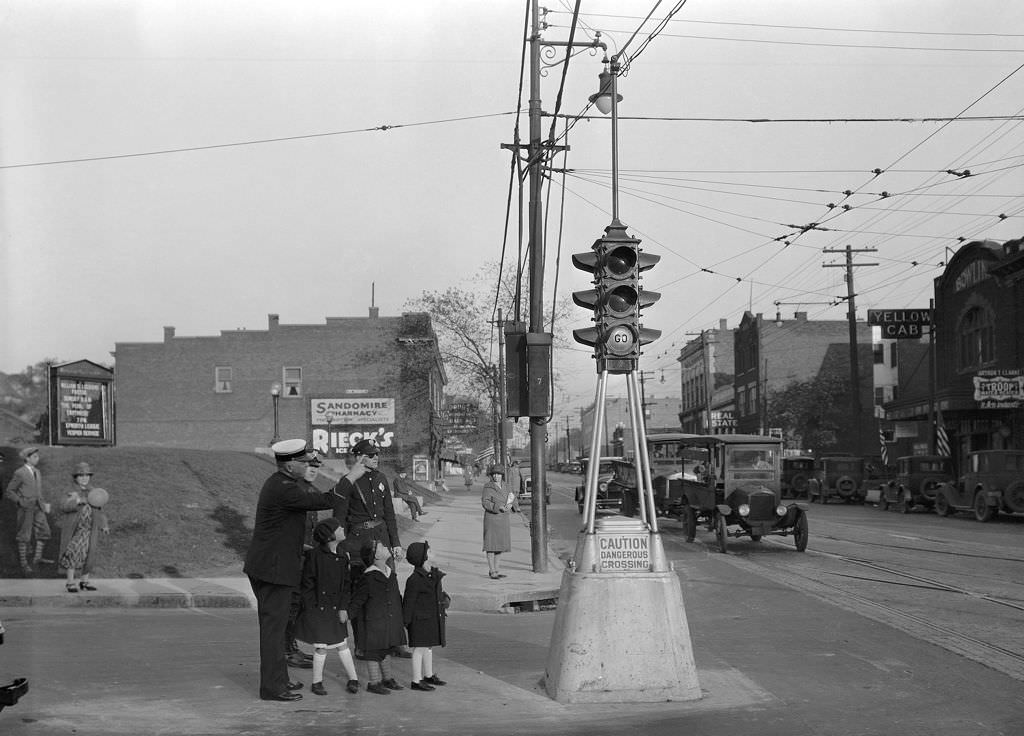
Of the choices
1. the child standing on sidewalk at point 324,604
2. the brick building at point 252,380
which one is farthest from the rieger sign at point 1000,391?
the child standing on sidewalk at point 324,604

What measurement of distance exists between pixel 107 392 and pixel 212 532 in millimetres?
7203

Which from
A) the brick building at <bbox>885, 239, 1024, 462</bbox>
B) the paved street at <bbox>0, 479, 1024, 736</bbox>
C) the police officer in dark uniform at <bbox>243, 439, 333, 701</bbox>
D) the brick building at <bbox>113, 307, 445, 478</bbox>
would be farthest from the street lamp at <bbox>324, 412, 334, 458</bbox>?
the police officer in dark uniform at <bbox>243, 439, 333, 701</bbox>

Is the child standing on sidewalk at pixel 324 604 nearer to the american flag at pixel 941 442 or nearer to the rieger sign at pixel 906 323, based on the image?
the american flag at pixel 941 442

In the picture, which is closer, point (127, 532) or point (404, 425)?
point (127, 532)

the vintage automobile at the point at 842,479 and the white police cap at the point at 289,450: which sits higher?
the white police cap at the point at 289,450

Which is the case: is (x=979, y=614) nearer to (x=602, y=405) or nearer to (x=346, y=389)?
(x=602, y=405)

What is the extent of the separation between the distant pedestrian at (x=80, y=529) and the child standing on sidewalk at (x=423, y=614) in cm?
729

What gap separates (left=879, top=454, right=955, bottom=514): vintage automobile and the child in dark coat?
31422 millimetres

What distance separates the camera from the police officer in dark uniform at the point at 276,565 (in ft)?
25.3

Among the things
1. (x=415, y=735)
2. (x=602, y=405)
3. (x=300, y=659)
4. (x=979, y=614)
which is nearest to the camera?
(x=415, y=735)

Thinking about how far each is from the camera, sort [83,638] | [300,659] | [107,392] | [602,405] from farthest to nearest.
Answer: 1. [107,392]
2. [83,638]
3. [300,659]
4. [602,405]

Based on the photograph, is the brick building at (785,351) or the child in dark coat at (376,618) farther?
the brick building at (785,351)

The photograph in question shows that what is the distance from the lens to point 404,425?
199 feet

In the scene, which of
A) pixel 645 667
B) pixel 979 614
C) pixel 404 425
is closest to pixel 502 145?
pixel 979 614
